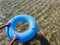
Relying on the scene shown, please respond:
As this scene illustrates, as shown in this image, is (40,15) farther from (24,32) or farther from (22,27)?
(24,32)

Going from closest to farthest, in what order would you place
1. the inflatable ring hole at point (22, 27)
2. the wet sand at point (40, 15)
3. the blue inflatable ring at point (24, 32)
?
the blue inflatable ring at point (24, 32) < the wet sand at point (40, 15) < the inflatable ring hole at point (22, 27)

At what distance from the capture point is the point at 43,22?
189 inches

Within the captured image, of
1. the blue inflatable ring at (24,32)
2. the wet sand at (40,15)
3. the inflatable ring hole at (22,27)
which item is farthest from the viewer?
the inflatable ring hole at (22,27)

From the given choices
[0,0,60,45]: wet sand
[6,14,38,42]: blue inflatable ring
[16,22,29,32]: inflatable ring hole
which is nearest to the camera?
[6,14,38,42]: blue inflatable ring

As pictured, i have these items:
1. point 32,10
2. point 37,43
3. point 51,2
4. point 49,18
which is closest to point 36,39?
point 37,43

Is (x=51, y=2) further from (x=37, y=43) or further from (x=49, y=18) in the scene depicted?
(x=37, y=43)

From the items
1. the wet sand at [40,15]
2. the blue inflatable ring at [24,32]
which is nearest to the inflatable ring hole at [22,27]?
the wet sand at [40,15]

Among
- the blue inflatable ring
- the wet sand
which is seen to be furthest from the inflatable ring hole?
the blue inflatable ring

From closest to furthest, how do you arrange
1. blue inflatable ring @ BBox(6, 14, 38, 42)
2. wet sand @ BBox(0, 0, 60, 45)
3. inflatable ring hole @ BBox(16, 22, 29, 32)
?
blue inflatable ring @ BBox(6, 14, 38, 42) < wet sand @ BBox(0, 0, 60, 45) < inflatable ring hole @ BBox(16, 22, 29, 32)

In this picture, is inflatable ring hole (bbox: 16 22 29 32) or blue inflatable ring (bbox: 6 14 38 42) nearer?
blue inflatable ring (bbox: 6 14 38 42)

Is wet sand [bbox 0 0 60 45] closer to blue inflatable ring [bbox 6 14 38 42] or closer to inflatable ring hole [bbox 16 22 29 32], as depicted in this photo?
inflatable ring hole [bbox 16 22 29 32]

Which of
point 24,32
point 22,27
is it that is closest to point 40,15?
point 22,27

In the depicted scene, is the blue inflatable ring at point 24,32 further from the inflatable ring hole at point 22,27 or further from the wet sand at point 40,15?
the inflatable ring hole at point 22,27

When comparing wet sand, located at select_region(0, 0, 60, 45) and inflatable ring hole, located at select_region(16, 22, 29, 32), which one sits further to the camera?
inflatable ring hole, located at select_region(16, 22, 29, 32)
